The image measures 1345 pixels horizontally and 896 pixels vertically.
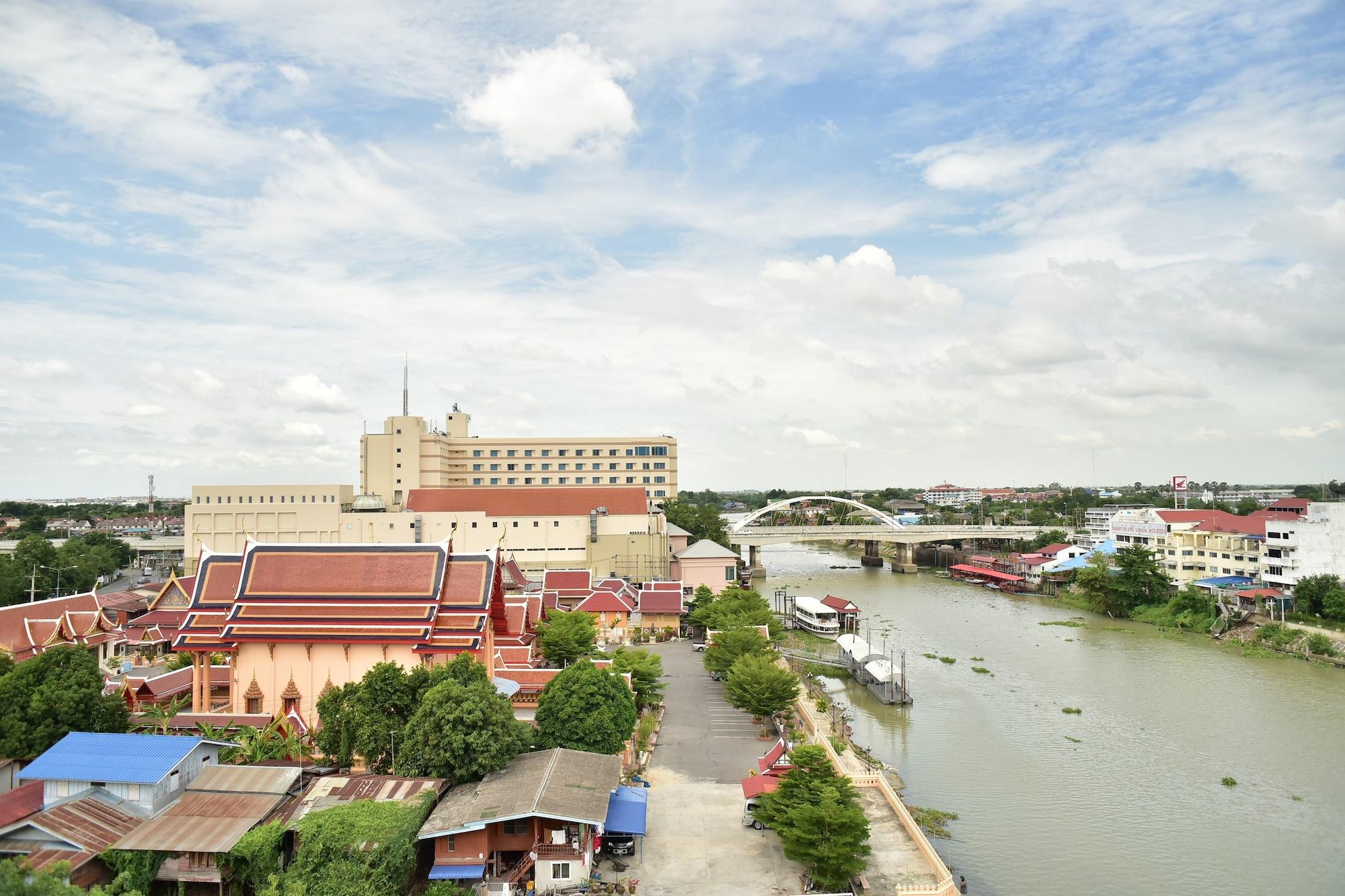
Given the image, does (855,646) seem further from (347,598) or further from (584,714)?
(347,598)

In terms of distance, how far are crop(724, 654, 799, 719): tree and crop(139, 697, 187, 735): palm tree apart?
555 inches

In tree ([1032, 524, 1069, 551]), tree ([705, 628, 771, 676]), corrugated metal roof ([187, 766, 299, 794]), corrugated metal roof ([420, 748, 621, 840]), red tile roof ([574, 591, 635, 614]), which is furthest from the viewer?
tree ([1032, 524, 1069, 551])

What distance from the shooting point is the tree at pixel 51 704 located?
55.6 feet

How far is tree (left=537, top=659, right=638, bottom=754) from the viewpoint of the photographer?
18.2m

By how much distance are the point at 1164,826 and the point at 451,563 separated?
703 inches

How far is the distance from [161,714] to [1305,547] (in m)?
46.2

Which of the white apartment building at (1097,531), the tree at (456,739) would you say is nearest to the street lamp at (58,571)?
the tree at (456,739)

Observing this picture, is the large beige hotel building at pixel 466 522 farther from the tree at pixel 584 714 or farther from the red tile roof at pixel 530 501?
the tree at pixel 584 714

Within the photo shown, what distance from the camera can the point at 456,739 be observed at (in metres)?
16.0

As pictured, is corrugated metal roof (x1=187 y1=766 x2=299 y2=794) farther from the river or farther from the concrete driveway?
the river

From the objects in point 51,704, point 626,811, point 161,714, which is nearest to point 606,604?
point 161,714

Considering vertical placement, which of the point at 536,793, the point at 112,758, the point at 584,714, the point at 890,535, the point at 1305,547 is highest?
the point at 1305,547

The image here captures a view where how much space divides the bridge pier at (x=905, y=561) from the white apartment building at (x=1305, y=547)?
98.9 feet

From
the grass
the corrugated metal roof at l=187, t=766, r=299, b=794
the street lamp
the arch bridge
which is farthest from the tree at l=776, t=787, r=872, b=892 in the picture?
the arch bridge
